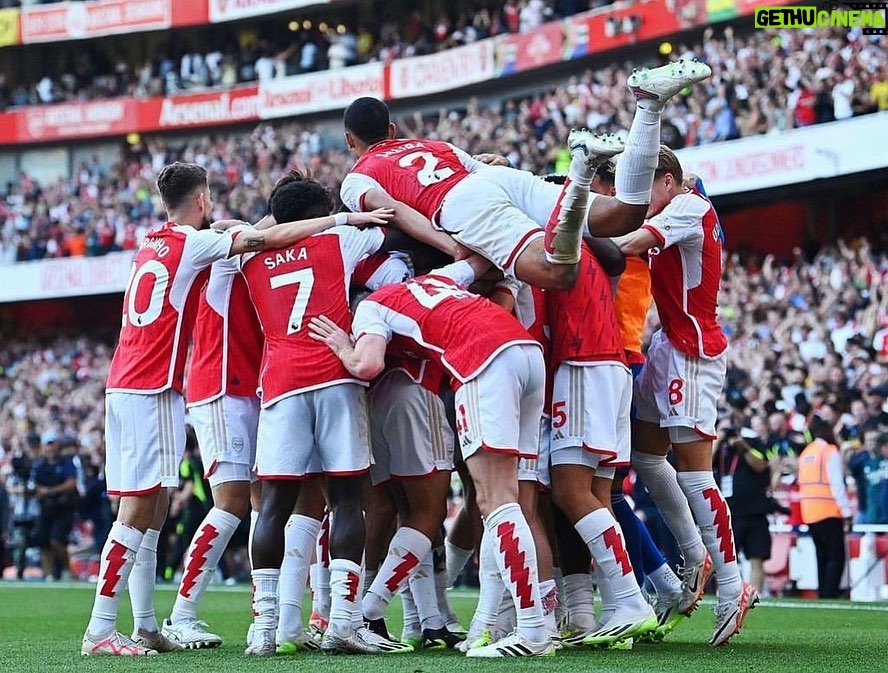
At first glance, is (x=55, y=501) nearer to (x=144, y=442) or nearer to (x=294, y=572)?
(x=144, y=442)

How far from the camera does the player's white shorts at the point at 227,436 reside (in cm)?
810

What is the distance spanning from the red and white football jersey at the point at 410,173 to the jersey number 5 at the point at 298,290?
545 mm

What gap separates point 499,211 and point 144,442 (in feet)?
7.29

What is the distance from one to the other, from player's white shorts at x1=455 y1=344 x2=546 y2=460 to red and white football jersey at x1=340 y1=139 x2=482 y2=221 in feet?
3.60

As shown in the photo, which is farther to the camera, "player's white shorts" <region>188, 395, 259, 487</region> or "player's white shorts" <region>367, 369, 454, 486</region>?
"player's white shorts" <region>188, 395, 259, 487</region>

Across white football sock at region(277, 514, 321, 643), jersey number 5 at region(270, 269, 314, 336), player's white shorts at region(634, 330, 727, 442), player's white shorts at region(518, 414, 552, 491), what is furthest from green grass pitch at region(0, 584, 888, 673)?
jersey number 5 at region(270, 269, 314, 336)

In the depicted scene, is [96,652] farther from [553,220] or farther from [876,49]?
[876,49]

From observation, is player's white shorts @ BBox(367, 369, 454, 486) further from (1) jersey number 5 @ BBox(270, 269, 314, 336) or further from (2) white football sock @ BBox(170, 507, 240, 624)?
(2) white football sock @ BBox(170, 507, 240, 624)

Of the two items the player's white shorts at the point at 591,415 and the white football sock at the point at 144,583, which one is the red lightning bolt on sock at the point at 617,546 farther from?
the white football sock at the point at 144,583

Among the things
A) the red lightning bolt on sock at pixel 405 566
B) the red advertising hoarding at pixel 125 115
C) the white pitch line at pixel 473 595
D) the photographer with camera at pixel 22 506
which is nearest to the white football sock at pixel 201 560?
the red lightning bolt on sock at pixel 405 566

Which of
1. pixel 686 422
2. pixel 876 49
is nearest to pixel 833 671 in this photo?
pixel 686 422

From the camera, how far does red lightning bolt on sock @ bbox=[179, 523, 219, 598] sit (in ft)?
26.1

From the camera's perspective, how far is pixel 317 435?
289 inches

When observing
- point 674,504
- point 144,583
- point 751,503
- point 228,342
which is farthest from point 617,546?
point 751,503
